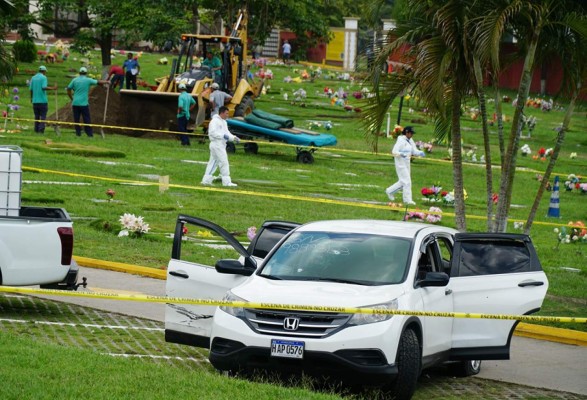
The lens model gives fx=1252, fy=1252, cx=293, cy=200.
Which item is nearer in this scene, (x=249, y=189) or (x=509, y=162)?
(x=509, y=162)

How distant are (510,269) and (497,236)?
34cm

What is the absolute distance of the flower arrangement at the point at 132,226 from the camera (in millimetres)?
19891

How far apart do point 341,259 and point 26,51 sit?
4737cm

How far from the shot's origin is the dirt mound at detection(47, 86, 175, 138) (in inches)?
1443

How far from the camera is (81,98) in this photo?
34094mm

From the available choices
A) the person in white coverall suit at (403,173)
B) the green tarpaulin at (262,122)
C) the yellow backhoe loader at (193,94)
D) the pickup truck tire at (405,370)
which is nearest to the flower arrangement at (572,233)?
the person in white coverall suit at (403,173)

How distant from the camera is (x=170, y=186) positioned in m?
26.0

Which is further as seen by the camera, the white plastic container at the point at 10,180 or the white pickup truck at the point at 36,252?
the white plastic container at the point at 10,180

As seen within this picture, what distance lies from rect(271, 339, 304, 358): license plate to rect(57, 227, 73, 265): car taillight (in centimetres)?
396

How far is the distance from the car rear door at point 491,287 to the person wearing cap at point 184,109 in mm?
22857

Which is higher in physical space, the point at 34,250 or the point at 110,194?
the point at 34,250

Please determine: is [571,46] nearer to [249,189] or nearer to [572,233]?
[572,233]

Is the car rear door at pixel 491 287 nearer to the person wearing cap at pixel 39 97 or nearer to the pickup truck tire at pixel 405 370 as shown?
the pickup truck tire at pixel 405 370

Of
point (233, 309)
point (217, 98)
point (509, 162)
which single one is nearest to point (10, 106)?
point (217, 98)
